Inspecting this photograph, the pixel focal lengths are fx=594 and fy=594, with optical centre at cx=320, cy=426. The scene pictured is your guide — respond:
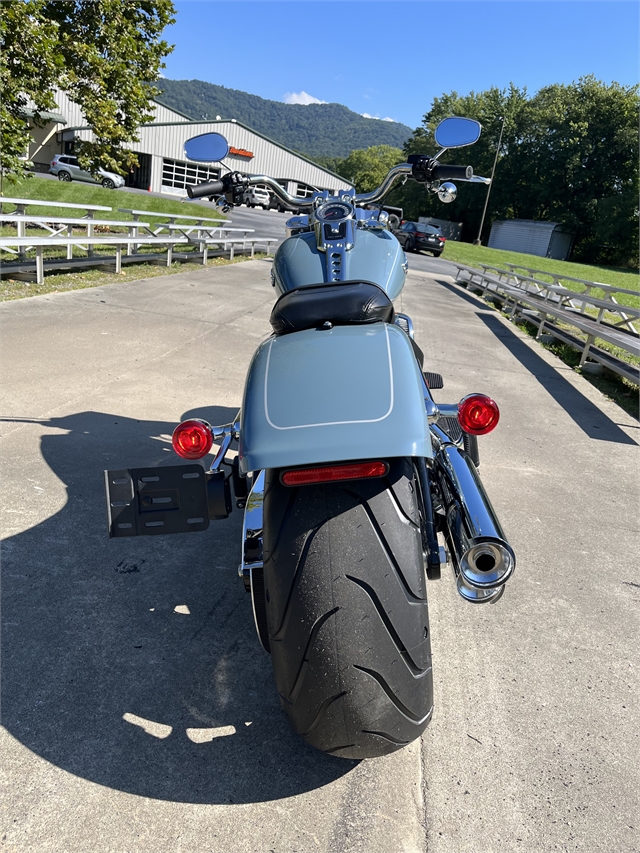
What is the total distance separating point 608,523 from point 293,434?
2.73 m

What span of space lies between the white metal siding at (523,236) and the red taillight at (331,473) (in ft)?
186

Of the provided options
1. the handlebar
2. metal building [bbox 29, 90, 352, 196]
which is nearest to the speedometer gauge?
the handlebar

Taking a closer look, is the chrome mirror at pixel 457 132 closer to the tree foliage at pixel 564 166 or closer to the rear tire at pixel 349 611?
the rear tire at pixel 349 611

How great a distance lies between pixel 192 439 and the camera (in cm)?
213

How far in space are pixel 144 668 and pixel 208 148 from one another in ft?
8.51

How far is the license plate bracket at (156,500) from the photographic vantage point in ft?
6.29

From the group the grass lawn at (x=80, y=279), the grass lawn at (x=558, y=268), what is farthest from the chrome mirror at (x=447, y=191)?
the grass lawn at (x=558, y=268)

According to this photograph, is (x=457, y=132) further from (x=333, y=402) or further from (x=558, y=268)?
(x=558, y=268)

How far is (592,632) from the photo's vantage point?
2.48m

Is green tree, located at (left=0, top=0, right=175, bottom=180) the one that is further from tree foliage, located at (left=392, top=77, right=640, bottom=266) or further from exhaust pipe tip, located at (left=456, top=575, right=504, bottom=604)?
tree foliage, located at (left=392, top=77, right=640, bottom=266)

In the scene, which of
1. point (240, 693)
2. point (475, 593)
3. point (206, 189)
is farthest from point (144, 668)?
point (206, 189)

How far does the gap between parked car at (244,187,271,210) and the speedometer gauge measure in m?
0.98

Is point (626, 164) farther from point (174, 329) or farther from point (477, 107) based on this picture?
point (174, 329)

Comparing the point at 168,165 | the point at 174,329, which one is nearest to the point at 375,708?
the point at 174,329
